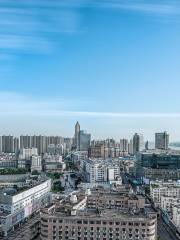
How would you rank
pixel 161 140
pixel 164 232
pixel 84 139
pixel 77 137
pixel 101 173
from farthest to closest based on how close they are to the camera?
pixel 77 137
pixel 84 139
pixel 161 140
pixel 101 173
pixel 164 232

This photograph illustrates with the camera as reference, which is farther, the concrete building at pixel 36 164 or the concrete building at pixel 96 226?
the concrete building at pixel 36 164

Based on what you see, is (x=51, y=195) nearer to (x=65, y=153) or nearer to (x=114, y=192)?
(x=114, y=192)

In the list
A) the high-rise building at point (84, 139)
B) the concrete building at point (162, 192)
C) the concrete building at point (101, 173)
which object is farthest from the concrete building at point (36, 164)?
the high-rise building at point (84, 139)

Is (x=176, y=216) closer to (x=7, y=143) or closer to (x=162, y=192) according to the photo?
(x=162, y=192)

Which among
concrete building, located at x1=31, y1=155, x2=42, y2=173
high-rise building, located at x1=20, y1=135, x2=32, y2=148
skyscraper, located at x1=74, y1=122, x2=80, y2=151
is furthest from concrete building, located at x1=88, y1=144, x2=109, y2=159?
skyscraper, located at x1=74, y1=122, x2=80, y2=151

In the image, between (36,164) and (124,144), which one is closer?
(36,164)

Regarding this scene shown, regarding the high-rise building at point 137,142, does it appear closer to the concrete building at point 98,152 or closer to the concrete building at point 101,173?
the concrete building at point 98,152

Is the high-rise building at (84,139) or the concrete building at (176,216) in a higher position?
the high-rise building at (84,139)

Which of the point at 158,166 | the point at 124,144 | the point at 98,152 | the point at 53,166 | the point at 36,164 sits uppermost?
the point at 124,144

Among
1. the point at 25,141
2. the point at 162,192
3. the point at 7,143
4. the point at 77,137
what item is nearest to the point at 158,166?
the point at 162,192

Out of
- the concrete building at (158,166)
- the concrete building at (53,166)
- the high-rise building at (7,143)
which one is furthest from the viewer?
the high-rise building at (7,143)

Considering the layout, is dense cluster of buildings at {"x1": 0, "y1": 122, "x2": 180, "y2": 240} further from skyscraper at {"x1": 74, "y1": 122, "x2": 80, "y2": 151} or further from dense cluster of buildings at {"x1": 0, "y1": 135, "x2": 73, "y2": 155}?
skyscraper at {"x1": 74, "y1": 122, "x2": 80, "y2": 151}

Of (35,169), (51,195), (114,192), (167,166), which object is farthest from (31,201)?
(35,169)
